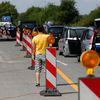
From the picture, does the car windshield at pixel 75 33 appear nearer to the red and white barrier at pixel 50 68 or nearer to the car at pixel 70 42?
the car at pixel 70 42

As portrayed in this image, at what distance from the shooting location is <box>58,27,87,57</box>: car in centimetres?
2264

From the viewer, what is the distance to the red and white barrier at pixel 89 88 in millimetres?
4676

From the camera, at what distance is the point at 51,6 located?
360 feet

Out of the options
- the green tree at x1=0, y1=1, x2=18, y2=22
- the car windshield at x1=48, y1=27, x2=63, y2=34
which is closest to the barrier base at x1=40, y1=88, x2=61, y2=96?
the car windshield at x1=48, y1=27, x2=63, y2=34

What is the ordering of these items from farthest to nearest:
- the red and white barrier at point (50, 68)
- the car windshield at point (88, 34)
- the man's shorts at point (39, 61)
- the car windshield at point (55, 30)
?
the car windshield at point (55, 30) → the car windshield at point (88, 34) → the man's shorts at point (39, 61) → the red and white barrier at point (50, 68)

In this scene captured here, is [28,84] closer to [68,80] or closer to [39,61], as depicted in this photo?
[39,61]

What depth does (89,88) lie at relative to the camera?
471cm

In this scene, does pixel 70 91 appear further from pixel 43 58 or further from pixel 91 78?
pixel 91 78

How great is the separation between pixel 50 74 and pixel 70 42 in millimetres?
11750

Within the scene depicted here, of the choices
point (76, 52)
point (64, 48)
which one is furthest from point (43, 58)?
point (64, 48)

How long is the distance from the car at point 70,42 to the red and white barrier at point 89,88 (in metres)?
17.2

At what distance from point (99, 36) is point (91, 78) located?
555 inches

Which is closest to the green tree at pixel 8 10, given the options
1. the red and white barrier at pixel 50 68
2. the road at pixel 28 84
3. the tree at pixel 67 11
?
the tree at pixel 67 11

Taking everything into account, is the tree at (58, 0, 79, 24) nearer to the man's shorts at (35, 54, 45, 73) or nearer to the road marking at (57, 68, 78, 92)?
the road marking at (57, 68, 78, 92)
